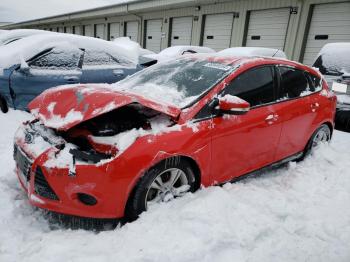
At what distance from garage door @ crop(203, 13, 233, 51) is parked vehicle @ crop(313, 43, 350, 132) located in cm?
898

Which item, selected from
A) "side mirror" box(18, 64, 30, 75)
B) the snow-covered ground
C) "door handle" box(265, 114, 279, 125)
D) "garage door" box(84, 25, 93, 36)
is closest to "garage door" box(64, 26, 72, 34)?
"garage door" box(84, 25, 93, 36)

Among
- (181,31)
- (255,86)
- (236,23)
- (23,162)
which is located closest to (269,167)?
(255,86)

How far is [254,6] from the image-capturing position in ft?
43.1

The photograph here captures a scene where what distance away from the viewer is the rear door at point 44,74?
16.8 ft

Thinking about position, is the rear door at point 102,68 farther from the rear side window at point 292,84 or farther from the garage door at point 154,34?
the garage door at point 154,34

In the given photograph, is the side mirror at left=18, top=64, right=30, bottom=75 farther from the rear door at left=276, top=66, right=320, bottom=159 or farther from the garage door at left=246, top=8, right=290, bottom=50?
the garage door at left=246, top=8, right=290, bottom=50

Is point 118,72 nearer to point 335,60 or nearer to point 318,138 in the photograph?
point 318,138

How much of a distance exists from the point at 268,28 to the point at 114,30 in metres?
14.1

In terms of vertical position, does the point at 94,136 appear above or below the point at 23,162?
above

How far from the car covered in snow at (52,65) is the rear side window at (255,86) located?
11.2ft

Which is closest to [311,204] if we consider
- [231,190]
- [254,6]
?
[231,190]

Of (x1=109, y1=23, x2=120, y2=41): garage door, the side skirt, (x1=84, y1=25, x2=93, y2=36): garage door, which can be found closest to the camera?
the side skirt

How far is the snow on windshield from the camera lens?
540 centimetres

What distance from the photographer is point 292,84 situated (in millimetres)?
3666
